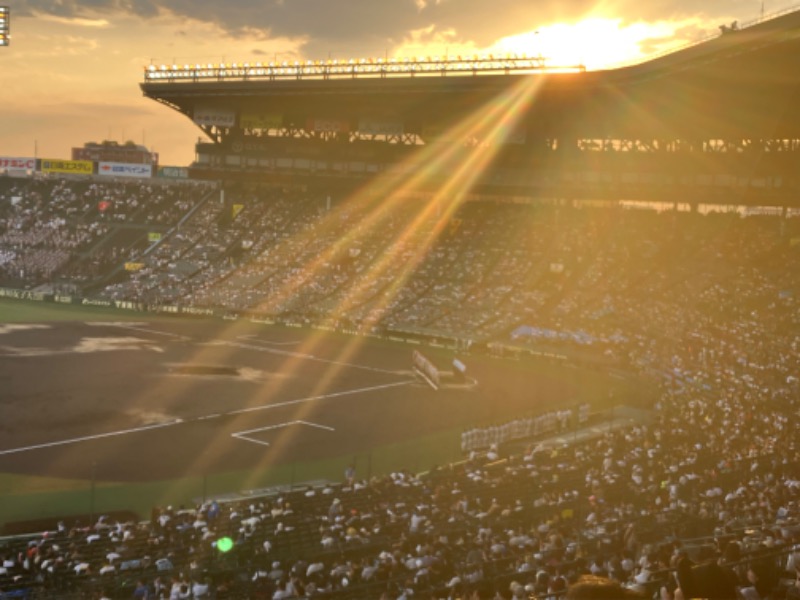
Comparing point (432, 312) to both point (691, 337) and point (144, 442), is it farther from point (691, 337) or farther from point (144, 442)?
point (144, 442)

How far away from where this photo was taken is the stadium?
17864 mm

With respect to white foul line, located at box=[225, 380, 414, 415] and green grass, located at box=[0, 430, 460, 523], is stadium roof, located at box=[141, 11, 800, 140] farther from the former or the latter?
green grass, located at box=[0, 430, 460, 523]

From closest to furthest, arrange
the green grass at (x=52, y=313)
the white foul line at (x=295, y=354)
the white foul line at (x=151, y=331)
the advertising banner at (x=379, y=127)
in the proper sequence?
the white foul line at (x=295, y=354) → the white foul line at (x=151, y=331) → the green grass at (x=52, y=313) → the advertising banner at (x=379, y=127)

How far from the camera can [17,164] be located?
11062 cm

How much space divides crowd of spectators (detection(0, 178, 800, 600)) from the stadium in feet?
0.48

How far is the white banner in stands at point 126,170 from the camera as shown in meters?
105

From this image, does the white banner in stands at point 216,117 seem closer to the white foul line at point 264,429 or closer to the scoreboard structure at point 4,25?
the scoreboard structure at point 4,25

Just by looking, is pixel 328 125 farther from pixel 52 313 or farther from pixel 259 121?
pixel 52 313

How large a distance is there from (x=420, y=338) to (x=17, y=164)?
7144 centimetres

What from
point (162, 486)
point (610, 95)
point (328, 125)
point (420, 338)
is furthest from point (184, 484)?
point (328, 125)

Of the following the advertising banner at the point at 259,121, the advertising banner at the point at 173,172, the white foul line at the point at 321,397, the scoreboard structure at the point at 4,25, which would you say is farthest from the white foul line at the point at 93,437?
the advertising banner at the point at 173,172

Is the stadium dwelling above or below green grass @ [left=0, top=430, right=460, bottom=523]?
above

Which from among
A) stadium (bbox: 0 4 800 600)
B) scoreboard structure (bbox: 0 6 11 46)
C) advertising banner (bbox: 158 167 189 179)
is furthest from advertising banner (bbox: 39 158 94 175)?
scoreboard structure (bbox: 0 6 11 46)

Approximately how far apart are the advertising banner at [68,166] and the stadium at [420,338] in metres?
0.29
